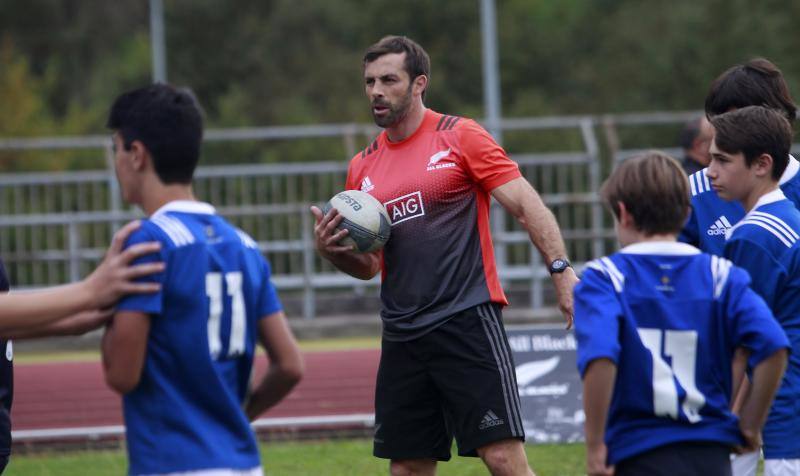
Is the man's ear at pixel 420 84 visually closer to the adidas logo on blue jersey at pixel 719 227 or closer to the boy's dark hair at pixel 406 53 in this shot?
the boy's dark hair at pixel 406 53

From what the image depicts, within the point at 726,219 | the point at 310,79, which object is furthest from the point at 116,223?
the point at 310,79

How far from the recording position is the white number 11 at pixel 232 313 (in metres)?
3.87

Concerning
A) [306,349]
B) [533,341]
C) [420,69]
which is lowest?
[306,349]

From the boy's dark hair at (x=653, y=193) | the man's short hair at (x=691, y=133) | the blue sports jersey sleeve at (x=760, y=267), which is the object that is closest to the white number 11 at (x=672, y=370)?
the boy's dark hair at (x=653, y=193)

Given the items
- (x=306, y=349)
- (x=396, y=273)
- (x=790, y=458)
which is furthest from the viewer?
(x=306, y=349)

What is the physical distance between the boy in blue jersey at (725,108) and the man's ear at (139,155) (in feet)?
7.78

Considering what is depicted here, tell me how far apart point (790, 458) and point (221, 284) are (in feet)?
7.17

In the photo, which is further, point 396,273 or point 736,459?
point 396,273

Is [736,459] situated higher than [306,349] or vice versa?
[736,459]

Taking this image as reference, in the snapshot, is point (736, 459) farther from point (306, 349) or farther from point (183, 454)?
point (306, 349)

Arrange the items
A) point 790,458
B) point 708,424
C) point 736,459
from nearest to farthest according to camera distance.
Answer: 1. point 708,424
2. point 790,458
3. point 736,459

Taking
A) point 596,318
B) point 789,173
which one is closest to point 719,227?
point 789,173

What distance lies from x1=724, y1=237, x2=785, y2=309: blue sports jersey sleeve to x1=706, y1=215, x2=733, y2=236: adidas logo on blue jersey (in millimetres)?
599

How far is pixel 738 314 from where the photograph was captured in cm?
395
